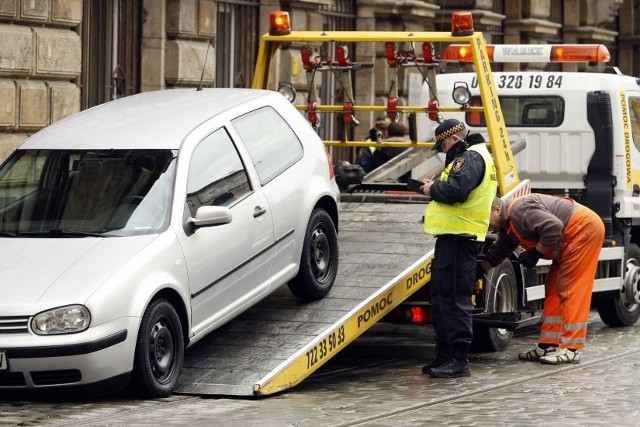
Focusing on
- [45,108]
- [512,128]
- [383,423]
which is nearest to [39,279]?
[383,423]

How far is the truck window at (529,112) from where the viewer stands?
13.8 meters

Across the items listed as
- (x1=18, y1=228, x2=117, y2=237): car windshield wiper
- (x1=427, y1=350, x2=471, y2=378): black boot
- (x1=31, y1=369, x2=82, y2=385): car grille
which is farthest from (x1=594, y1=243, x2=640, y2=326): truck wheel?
(x1=31, y1=369, x2=82, y2=385): car grille

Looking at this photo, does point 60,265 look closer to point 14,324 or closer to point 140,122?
point 14,324

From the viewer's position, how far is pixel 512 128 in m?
14.0

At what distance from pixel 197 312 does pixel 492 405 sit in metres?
1.79

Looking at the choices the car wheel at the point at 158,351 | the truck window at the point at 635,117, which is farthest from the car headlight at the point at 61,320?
the truck window at the point at 635,117

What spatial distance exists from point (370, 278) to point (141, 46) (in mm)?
8127

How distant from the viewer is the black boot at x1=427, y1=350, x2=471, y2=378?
34.3ft

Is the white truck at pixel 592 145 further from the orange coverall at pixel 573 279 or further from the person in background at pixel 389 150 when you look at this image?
the orange coverall at pixel 573 279

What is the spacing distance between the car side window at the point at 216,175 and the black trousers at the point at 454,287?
1.37 m

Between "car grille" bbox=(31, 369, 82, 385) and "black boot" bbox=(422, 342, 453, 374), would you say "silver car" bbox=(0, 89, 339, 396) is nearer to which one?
"car grille" bbox=(31, 369, 82, 385)

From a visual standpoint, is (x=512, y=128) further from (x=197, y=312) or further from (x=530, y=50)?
(x=197, y=312)

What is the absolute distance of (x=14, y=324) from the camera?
28.0ft

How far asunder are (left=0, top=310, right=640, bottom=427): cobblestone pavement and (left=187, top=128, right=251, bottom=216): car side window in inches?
47.3
